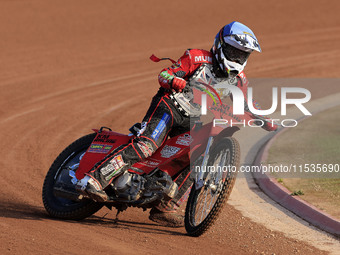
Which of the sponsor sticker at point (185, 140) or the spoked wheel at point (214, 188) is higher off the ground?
the sponsor sticker at point (185, 140)

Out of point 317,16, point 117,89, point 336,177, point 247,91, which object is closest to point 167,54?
point 117,89

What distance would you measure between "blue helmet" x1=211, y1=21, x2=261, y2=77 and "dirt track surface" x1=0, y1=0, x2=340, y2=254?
196cm

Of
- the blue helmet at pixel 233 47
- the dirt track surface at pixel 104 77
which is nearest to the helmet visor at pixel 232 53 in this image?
the blue helmet at pixel 233 47

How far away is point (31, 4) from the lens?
84.4 ft

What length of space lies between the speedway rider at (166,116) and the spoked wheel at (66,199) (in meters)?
0.44

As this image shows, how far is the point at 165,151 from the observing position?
326 inches

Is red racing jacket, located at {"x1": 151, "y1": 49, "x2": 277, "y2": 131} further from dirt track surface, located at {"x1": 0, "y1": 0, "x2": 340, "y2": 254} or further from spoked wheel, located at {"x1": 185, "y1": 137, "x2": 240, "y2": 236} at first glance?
dirt track surface, located at {"x1": 0, "y1": 0, "x2": 340, "y2": 254}

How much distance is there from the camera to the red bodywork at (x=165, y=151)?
8.10 meters

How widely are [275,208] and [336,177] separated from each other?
1514 millimetres

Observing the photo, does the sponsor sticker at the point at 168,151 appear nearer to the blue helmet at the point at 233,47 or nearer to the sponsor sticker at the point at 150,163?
the sponsor sticker at the point at 150,163

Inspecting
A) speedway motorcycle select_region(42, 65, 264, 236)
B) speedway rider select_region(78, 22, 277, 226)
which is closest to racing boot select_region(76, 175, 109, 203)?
speedway rider select_region(78, 22, 277, 226)

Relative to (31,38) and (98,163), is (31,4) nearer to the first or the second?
(31,38)

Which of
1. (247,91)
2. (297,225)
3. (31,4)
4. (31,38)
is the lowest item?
(297,225)

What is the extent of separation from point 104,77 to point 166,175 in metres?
11.0
